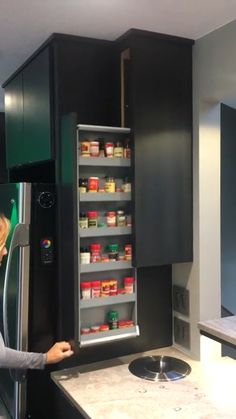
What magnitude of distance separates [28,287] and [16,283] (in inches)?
2.3

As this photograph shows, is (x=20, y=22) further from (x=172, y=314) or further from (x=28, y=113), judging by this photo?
(x=172, y=314)

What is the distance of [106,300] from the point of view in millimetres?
1984

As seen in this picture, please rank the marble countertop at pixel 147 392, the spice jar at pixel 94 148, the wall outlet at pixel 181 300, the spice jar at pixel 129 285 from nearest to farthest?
the marble countertop at pixel 147 392, the spice jar at pixel 94 148, the spice jar at pixel 129 285, the wall outlet at pixel 181 300

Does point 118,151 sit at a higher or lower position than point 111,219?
higher

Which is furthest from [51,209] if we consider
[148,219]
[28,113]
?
[28,113]

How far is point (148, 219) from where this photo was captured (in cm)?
201

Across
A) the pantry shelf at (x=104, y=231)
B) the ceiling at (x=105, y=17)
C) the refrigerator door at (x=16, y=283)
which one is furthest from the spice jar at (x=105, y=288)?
the ceiling at (x=105, y=17)

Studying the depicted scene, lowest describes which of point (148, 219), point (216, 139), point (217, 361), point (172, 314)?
point (217, 361)

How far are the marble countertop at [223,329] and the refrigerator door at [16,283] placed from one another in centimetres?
82

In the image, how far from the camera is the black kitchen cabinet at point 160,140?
1.98 meters

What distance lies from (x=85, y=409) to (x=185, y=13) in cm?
168

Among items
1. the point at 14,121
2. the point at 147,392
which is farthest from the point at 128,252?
the point at 14,121

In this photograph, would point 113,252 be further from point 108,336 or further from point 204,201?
point 204,201

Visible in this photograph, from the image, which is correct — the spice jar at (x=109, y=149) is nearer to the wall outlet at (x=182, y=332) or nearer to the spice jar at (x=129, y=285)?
the spice jar at (x=129, y=285)
